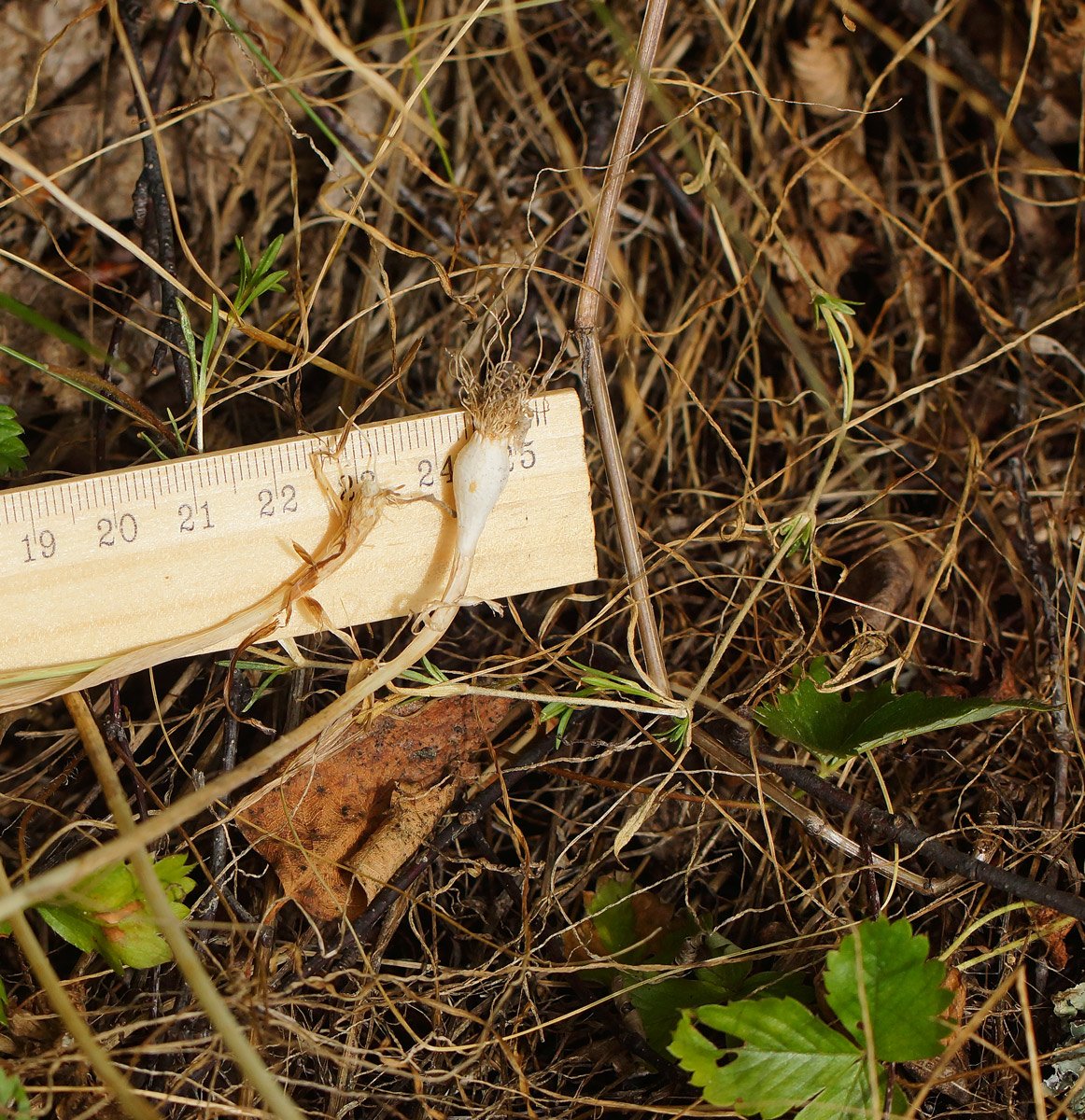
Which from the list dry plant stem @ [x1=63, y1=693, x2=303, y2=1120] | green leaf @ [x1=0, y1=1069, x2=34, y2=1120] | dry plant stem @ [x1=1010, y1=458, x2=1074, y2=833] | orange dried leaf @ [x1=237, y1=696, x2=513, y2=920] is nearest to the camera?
dry plant stem @ [x1=63, y1=693, x2=303, y2=1120]

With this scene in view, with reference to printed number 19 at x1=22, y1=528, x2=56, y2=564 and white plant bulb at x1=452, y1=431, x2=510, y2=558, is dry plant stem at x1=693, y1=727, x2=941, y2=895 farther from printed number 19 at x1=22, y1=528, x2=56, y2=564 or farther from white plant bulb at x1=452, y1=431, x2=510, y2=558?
printed number 19 at x1=22, y1=528, x2=56, y2=564

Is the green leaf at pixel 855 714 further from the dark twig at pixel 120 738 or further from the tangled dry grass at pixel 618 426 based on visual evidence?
the dark twig at pixel 120 738

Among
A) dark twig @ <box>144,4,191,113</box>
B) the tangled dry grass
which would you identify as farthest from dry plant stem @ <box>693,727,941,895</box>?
dark twig @ <box>144,4,191,113</box>

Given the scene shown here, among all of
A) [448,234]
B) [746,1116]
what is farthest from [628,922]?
[448,234]

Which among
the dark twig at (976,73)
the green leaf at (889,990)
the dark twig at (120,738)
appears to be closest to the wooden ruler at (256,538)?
the dark twig at (120,738)

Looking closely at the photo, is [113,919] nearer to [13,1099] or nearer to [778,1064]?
[13,1099]

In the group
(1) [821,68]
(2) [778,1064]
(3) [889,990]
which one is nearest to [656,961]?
(2) [778,1064]
